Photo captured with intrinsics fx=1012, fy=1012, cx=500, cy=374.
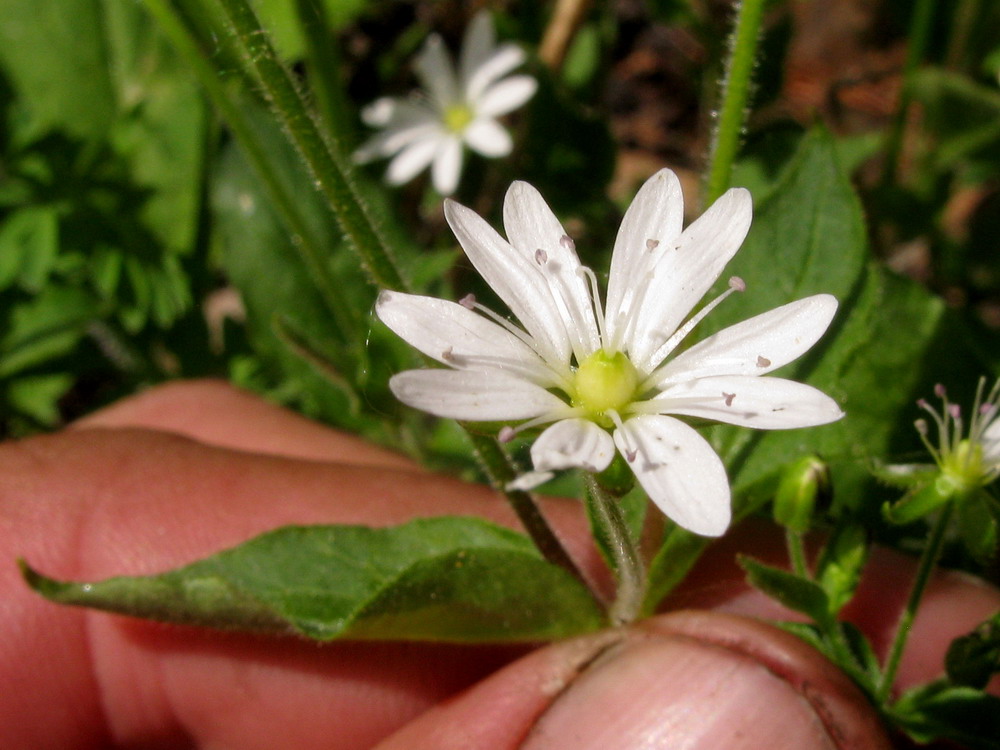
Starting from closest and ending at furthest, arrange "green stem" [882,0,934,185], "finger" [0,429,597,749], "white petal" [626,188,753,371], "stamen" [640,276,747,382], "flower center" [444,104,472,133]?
"white petal" [626,188,753,371] < "stamen" [640,276,747,382] < "finger" [0,429,597,749] < "green stem" [882,0,934,185] < "flower center" [444,104,472,133]

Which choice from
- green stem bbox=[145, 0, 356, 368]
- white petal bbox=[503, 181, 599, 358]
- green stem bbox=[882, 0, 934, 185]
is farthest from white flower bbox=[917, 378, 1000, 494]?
green stem bbox=[882, 0, 934, 185]

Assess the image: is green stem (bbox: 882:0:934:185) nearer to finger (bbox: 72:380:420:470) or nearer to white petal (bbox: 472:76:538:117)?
white petal (bbox: 472:76:538:117)

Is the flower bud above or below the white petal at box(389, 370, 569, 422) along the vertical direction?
below

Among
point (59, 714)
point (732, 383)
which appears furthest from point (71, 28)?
point (732, 383)

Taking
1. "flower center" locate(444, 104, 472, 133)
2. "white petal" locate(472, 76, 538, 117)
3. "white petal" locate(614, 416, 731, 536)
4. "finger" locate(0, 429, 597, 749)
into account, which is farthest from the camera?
"flower center" locate(444, 104, 472, 133)

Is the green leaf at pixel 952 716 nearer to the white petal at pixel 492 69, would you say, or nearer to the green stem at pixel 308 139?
the green stem at pixel 308 139

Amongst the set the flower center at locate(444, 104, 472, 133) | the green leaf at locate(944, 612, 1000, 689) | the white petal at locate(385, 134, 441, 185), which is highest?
the flower center at locate(444, 104, 472, 133)

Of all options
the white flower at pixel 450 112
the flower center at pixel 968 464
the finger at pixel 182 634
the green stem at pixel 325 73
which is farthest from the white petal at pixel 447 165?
the flower center at pixel 968 464

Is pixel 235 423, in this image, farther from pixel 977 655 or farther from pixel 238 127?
pixel 977 655
